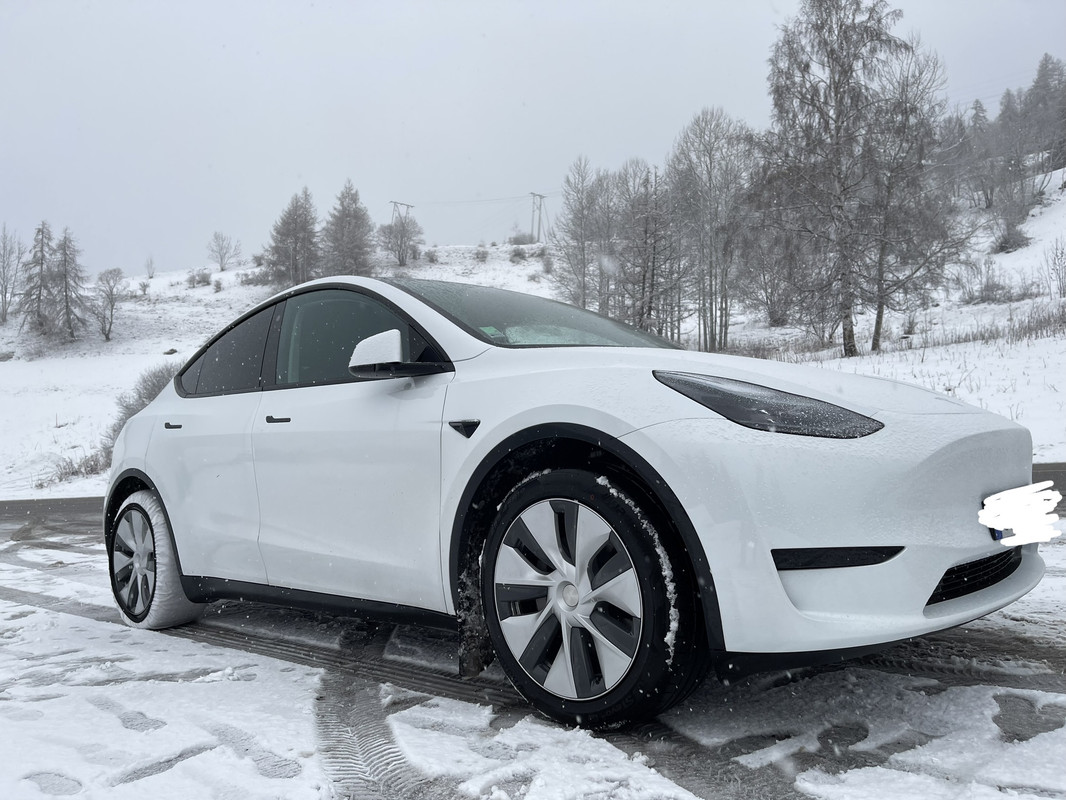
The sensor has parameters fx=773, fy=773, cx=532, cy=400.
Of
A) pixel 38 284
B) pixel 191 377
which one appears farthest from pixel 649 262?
pixel 38 284

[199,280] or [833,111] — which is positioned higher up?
[833,111]

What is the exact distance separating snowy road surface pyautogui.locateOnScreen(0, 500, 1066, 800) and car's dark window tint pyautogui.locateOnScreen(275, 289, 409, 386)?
1209 millimetres

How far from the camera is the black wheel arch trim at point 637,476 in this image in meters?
2.05

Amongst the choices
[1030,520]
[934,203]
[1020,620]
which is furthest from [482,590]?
[934,203]

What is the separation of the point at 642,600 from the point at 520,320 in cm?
139

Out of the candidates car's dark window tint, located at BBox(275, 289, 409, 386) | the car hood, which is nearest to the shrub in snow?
car's dark window tint, located at BBox(275, 289, 409, 386)

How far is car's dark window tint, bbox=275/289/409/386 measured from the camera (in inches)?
→ 124

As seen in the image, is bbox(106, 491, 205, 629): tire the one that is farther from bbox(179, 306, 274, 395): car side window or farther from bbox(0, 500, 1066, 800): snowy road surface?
bbox(179, 306, 274, 395): car side window

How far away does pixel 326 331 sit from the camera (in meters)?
3.37

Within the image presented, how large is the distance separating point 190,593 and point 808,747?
2.95 meters

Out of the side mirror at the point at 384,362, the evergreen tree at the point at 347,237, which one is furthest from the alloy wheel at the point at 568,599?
the evergreen tree at the point at 347,237

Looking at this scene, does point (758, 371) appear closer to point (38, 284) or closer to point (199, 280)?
point (38, 284)

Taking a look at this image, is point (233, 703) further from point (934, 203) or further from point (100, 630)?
point (934, 203)

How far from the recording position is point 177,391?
416 cm
